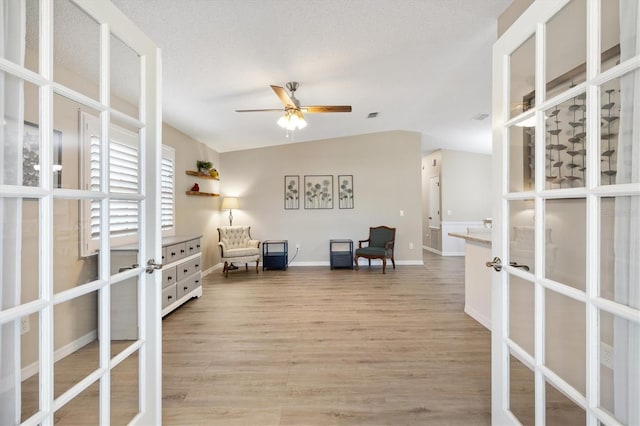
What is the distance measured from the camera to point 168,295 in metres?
3.24

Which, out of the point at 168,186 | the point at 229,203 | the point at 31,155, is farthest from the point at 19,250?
the point at 229,203

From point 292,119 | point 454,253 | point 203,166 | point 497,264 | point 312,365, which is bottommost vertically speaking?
point 312,365

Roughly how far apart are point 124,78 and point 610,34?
6.36 feet

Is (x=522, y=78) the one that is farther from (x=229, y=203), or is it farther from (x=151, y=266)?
(x=229, y=203)

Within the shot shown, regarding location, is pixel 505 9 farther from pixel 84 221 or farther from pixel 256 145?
pixel 256 145

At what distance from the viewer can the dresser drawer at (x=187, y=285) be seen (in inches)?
138

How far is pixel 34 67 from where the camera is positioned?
0.92 metres

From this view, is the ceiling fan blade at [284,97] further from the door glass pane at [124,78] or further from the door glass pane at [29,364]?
the door glass pane at [29,364]

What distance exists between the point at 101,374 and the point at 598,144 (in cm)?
209

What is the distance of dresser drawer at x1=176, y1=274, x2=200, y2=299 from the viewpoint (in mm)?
3501

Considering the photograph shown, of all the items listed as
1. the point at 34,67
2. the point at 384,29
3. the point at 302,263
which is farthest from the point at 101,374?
the point at 302,263

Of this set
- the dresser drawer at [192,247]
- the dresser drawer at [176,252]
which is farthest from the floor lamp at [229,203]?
the dresser drawer at [176,252]

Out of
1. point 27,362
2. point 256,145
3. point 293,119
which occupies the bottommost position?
point 27,362

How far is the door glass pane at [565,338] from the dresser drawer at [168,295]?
340 cm
